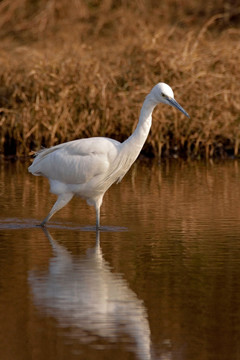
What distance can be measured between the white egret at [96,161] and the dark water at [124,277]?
1.17 ft

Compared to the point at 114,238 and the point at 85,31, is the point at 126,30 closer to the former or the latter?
the point at 85,31

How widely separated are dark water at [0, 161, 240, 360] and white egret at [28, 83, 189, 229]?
0.36 meters

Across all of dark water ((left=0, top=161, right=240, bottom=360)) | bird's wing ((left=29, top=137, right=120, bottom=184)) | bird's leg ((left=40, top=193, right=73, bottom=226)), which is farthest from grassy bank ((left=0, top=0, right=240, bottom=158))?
bird's leg ((left=40, top=193, right=73, bottom=226))

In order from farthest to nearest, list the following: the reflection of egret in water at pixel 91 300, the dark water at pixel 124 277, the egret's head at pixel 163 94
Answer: the egret's head at pixel 163 94, the reflection of egret in water at pixel 91 300, the dark water at pixel 124 277

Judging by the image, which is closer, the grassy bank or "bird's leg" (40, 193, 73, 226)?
"bird's leg" (40, 193, 73, 226)

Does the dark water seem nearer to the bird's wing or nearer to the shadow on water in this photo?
the shadow on water

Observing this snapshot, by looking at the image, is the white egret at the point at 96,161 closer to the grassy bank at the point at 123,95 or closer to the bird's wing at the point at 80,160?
the bird's wing at the point at 80,160

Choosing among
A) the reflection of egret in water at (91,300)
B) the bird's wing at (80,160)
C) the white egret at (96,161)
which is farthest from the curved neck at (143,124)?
the reflection of egret in water at (91,300)

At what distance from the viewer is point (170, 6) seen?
2392cm

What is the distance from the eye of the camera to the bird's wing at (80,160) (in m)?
9.04

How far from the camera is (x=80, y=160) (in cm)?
920

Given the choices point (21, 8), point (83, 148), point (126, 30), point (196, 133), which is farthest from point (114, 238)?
point (21, 8)

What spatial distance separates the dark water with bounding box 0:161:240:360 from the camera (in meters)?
5.31

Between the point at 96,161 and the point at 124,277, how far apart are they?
2236mm
